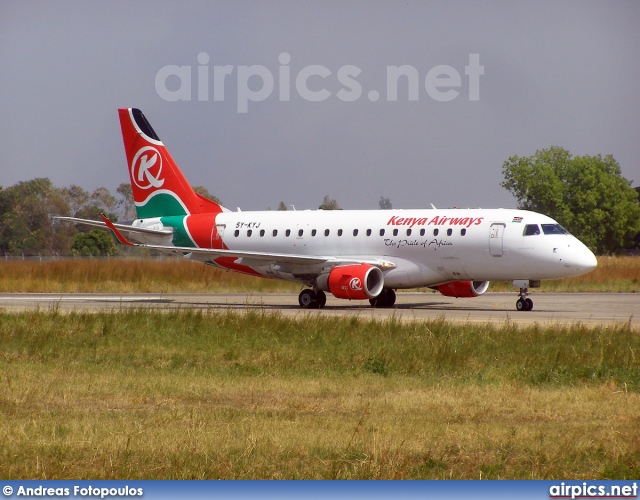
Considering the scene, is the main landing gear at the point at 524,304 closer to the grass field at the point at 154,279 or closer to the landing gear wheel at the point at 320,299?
the landing gear wheel at the point at 320,299

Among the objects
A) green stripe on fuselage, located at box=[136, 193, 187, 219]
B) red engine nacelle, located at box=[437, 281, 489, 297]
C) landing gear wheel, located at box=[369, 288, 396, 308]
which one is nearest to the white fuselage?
landing gear wheel, located at box=[369, 288, 396, 308]

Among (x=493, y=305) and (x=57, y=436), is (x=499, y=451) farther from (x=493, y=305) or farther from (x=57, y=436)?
(x=493, y=305)

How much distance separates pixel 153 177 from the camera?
120ft

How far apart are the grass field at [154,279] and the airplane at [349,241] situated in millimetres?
7861

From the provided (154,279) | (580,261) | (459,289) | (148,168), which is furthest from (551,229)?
(154,279)

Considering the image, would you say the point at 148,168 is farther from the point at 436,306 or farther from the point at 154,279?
the point at 436,306

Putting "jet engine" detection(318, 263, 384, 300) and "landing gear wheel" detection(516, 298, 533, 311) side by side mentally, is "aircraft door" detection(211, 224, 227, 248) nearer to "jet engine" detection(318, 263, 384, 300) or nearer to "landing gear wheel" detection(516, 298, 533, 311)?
"jet engine" detection(318, 263, 384, 300)

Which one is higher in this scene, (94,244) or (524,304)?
(94,244)

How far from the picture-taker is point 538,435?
1004 cm

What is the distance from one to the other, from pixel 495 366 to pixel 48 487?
27.9 feet

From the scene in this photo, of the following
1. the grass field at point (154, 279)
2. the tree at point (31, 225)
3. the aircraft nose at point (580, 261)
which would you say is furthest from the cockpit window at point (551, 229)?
the tree at point (31, 225)

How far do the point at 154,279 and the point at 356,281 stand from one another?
2018 centimetres

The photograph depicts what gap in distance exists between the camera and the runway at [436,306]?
2473 cm

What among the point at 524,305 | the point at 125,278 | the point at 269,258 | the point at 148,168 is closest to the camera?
the point at 524,305
